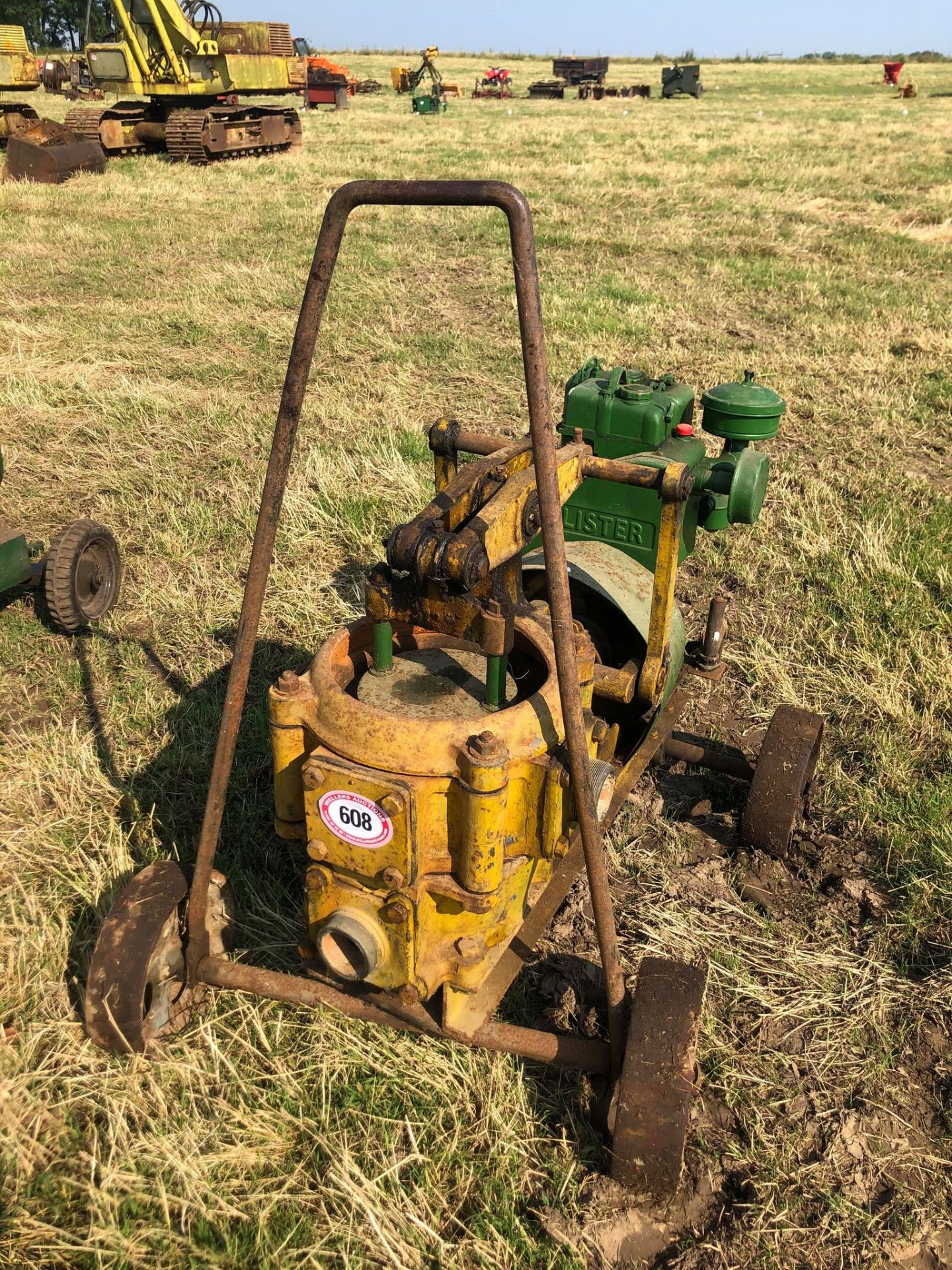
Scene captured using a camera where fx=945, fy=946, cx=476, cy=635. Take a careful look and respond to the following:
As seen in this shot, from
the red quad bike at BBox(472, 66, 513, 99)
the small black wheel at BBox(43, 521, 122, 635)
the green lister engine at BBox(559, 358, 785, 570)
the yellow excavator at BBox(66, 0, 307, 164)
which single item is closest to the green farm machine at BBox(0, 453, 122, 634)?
the small black wheel at BBox(43, 521, 122, 635)

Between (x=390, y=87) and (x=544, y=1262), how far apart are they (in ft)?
154

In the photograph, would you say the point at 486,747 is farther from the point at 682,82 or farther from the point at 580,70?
the point at 580,70

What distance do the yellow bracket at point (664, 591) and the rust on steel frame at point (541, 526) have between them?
0.87 metres

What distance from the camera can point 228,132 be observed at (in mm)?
17766

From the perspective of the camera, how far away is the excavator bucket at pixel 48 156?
1438cm

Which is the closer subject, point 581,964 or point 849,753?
point 581,964

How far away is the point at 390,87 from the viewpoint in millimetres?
41312

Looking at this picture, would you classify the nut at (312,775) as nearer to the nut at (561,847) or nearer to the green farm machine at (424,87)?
the nut at (561,847)

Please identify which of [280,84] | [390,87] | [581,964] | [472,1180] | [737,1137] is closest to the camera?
[472,1180]

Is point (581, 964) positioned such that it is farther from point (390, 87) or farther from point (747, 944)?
point (390, 87)

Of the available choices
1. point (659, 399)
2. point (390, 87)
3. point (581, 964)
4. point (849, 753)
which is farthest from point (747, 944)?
point (390, 87)

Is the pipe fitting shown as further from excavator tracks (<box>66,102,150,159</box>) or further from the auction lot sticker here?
excavator tracks (<box>66,102,150,159</box>)

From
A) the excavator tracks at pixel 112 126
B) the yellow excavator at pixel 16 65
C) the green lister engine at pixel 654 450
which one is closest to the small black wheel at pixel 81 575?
the green lister engine at pixel 654 450

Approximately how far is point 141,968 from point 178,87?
766 inches
